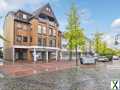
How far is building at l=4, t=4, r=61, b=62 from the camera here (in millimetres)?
49281

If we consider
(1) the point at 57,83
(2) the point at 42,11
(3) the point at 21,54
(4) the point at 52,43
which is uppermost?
(2) the point at 42,11

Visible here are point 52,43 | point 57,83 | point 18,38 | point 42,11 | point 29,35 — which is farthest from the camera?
point 52,43

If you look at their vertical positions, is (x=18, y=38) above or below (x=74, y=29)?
below

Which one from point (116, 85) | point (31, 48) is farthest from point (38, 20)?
point (116, 85)

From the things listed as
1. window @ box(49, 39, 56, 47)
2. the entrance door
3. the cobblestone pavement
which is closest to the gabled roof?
window @ box(49, 39, 56, 47)

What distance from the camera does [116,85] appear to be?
832 centimetres

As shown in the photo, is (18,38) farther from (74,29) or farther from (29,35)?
(74,29)

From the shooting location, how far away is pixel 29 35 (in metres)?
52.0

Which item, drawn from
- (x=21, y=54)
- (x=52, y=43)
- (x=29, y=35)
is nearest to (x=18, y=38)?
(x=29, y=35)

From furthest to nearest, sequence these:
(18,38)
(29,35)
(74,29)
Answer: (29,35) < (18,38) < (74,29)

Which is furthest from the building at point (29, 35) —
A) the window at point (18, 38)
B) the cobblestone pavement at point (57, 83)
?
the cobblestone pavement at point (57, 83)

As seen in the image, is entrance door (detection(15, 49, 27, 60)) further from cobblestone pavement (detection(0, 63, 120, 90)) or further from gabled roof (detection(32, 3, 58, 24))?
cobblestone pavement (detection(0, 63, 120, 90))

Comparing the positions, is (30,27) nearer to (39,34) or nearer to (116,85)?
(39,34)

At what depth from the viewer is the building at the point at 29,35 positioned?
49.3 metres
